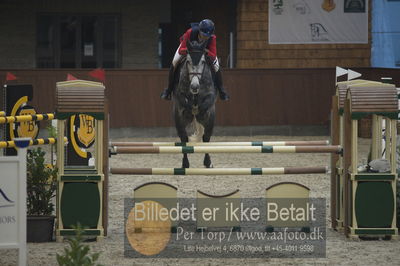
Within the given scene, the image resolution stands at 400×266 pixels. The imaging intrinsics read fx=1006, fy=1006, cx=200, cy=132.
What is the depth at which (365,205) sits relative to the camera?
990 cm

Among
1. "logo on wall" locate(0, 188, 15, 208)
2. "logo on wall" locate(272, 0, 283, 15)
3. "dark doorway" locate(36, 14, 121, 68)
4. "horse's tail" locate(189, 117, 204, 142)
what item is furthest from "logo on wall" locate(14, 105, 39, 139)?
"dark doorway" locate(36, 14, 121, 68)

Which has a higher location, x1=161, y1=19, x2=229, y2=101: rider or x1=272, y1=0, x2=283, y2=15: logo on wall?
x1=272, y1=0, x2=283, y2=15: logo on wall

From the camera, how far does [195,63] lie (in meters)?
13.0

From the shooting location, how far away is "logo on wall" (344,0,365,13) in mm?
25312

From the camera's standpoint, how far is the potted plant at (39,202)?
9.71 m

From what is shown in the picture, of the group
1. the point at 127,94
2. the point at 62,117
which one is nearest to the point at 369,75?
the point at 127,94

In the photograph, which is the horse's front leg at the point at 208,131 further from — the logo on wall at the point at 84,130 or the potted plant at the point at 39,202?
the potted plant at the point at 39,202

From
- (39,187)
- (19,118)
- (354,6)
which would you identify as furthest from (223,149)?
(354,6)

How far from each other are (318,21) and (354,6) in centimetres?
101

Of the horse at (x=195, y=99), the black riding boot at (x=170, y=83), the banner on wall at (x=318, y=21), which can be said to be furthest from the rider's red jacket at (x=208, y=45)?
the banner on wall at (x=318, y=21)

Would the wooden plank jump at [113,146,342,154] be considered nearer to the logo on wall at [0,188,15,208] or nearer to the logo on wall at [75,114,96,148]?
the logo on wall at [0,188,15,208]

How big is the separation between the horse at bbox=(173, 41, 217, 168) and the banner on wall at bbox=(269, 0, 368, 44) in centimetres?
1109

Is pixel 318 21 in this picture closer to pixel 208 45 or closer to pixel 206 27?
pixel 208 45

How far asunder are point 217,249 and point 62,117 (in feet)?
6.56
